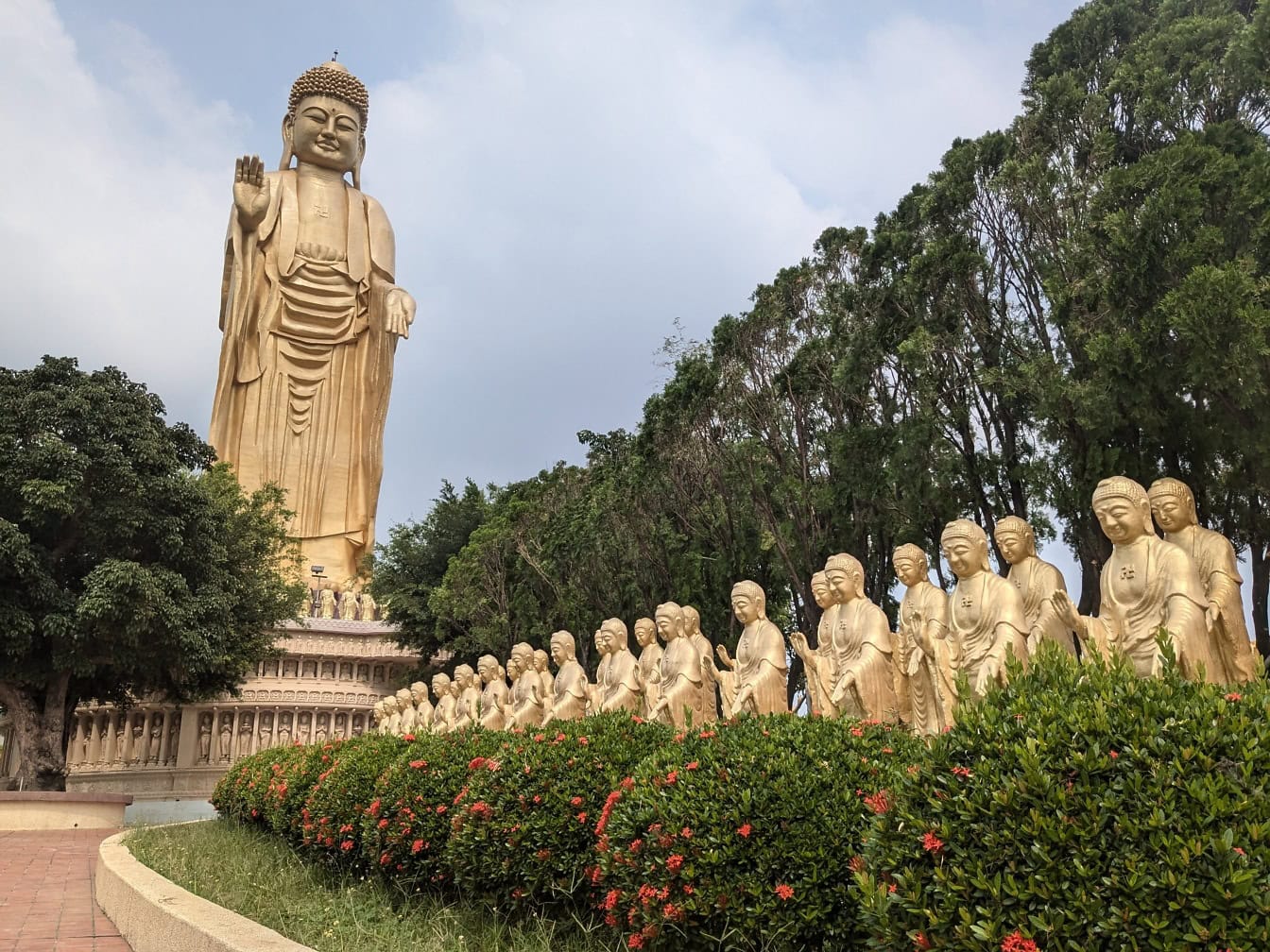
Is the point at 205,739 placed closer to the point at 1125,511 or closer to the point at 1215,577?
the point at 1125,511

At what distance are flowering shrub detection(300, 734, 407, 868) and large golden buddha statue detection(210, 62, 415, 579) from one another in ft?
73.0

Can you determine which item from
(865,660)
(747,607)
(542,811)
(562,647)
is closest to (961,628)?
(865,660)

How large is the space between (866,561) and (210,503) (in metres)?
11.1

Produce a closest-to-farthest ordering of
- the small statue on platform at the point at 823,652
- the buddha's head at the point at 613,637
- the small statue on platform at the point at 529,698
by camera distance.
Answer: the small statue on platform at the point at 823,652
the buddha's head at the point at 613,637
the small statue on platform at the point at 529,698

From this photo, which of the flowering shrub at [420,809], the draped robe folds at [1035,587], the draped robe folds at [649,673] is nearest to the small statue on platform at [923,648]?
the draped robe folds at [1035,587]

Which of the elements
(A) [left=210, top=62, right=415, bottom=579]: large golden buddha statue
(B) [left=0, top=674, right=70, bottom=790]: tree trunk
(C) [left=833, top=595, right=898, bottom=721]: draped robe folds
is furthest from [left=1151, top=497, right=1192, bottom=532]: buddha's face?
(A) [left=210, top=62, right=415, bottom=579]: large golden buddha statue

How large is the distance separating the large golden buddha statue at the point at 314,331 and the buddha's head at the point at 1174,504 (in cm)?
2424

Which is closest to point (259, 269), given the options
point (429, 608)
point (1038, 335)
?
point (429, 608)

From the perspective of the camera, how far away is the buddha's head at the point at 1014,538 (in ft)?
28.3

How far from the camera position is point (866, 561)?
712 inches

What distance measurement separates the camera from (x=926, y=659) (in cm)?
894

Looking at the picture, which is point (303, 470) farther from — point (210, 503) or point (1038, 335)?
point (1038, 335)

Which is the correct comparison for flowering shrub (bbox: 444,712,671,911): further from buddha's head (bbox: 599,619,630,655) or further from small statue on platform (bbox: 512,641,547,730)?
small statue on platform (bbox: 512,641,547,730)

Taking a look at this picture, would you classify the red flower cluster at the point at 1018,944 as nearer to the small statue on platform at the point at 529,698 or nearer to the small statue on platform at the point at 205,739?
the small statue on platform at the point at 529,698
